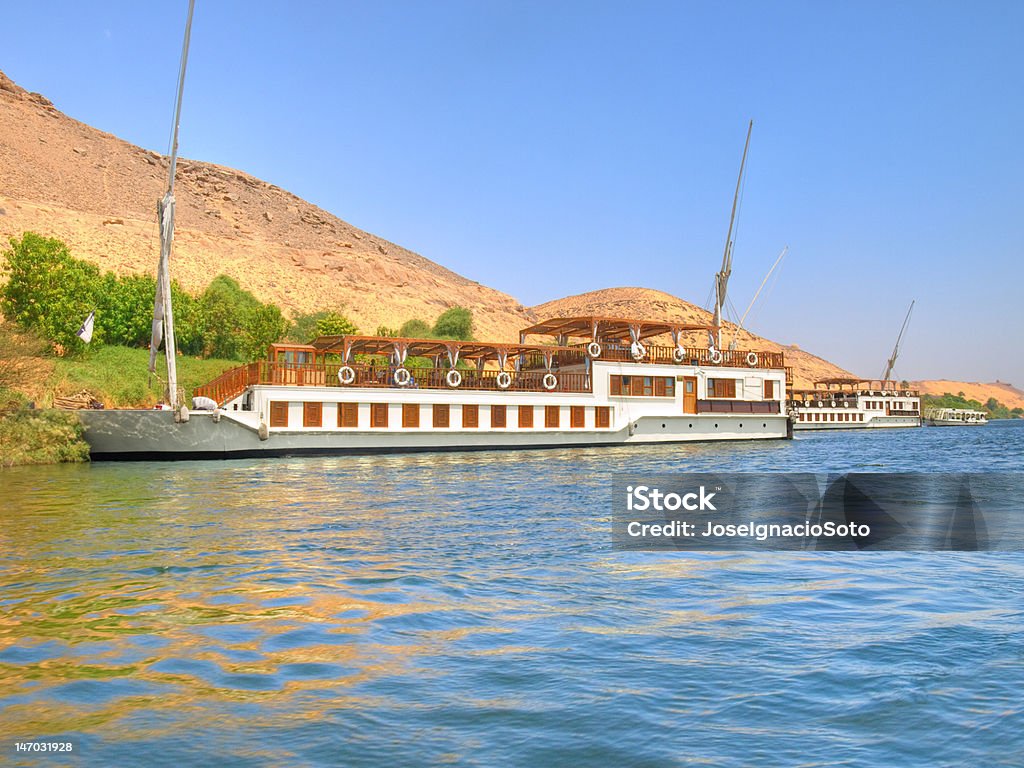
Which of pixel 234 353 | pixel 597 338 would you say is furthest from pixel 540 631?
pixel 234 353

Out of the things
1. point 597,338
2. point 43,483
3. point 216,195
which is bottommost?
point 43,483

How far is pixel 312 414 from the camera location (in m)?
36.6

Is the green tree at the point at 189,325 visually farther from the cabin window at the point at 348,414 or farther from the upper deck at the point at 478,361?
the cabin window at the point at 348,414

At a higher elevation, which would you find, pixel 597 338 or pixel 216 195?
pixel 216 195

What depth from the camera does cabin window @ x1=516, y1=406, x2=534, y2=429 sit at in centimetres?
4194

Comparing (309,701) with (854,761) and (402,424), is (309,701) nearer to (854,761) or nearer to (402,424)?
(854,761)

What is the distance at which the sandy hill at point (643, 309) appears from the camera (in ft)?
533

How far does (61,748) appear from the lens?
5137 mm

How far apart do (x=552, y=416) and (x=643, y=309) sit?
411 feet

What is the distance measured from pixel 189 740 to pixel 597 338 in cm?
4253

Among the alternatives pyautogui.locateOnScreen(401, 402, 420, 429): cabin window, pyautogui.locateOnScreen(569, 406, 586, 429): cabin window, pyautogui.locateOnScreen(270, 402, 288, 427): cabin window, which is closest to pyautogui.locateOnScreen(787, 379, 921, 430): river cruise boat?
pyautogui.locateOnScreen(569, 406, 586, 429): cabin window

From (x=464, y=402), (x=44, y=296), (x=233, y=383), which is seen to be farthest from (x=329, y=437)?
(x=44, y=296)

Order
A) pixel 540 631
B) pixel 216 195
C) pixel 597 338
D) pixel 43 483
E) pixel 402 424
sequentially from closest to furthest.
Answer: pixel 540 631, pixel 43 483, pixel 402 424, pixel 597 338, pixel 216 195

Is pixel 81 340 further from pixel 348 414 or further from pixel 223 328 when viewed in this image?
pixel 348 414
